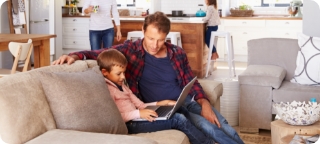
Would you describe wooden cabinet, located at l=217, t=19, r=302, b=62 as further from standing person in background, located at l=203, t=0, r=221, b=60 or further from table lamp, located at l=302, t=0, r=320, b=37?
table lamp, located at l=302, t=0, r=320, b=37

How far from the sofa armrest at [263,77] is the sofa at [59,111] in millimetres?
1744

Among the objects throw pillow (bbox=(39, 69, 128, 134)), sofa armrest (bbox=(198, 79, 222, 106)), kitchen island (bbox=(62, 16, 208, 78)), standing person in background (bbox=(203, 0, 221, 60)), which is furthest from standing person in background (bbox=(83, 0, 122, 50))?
throw pillow (bbox=(39, 69, 128, 134))

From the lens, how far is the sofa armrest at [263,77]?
13.1ft

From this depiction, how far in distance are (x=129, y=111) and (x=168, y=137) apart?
0.31 m

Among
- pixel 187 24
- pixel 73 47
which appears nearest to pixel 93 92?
pixel 187 24

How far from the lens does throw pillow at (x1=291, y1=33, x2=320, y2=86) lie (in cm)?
414

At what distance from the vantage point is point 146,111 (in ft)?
8.47

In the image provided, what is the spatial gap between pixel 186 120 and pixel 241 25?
616 cm

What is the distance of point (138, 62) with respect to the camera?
2.96m

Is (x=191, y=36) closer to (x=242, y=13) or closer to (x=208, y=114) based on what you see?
(x=242, y=13)

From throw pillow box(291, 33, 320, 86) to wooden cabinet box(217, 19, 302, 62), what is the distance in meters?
4.06

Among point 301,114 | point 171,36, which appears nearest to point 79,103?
point 301,114

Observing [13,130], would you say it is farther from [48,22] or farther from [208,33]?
[48,22]

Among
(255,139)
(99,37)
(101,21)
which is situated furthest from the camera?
(99,37)
